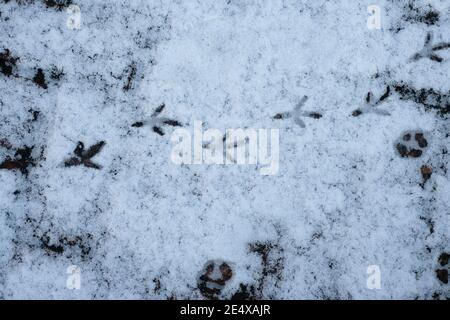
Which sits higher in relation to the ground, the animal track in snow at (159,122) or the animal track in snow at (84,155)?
the animal track in snow at (159,122)

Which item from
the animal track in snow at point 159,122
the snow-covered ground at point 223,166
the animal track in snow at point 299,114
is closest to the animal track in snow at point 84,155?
the snow-covered ground at point 223,166

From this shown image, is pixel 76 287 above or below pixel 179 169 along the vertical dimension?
below

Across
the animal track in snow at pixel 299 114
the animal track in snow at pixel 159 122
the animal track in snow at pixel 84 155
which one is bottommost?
the animal track in snow at pixel 84 155

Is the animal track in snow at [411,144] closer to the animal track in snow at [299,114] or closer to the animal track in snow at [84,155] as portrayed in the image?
the animal track in snow at [299,114]

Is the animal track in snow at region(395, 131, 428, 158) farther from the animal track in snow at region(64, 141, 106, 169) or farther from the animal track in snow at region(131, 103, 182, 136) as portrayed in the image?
the animal track in snow at region(64, 141, 106, 169)

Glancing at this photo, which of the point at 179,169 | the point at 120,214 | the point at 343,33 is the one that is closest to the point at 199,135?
the point at 179,169

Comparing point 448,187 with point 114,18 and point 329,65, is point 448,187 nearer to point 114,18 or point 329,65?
point 329,65

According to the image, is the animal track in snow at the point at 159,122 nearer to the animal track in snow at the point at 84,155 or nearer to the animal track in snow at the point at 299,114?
the animal track in snow at the point at 84,155
